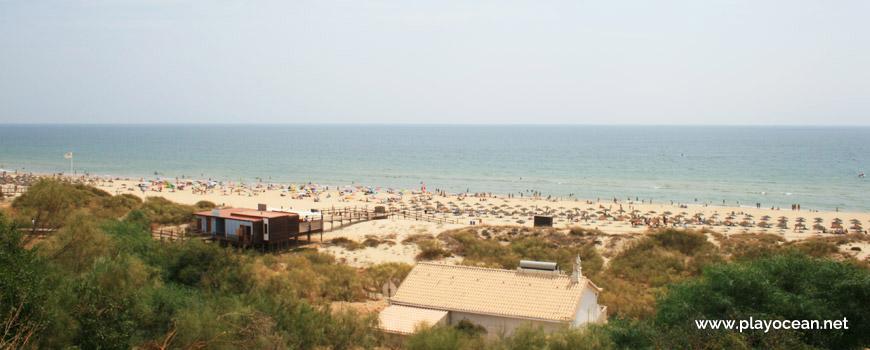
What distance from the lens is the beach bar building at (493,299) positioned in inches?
541

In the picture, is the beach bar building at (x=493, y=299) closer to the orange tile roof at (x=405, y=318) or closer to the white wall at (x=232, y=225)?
the orange tile roof at (x=405, y=318)

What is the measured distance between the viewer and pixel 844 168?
8569 centimetres

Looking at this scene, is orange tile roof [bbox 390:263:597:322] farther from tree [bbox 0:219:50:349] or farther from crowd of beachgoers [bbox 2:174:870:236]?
crowd of beachgoers [bbox 2:174:870:236]

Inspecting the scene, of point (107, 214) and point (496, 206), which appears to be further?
point (496, 206)

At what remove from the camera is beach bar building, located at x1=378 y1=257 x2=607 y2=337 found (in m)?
13.7

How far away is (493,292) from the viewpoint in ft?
49.7

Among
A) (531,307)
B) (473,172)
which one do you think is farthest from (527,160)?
(531,307)

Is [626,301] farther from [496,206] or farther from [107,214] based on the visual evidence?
[496,206]

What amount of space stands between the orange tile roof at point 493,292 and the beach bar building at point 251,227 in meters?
11.3

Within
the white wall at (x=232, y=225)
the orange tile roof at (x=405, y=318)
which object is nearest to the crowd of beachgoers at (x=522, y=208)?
the white wall at (x=232, y=225)

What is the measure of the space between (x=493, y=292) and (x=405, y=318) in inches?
104

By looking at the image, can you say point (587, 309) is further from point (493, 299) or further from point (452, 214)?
point (452, 214)

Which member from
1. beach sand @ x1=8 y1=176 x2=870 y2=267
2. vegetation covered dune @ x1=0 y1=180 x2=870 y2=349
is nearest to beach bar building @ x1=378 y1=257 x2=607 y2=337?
vegetation covered dune @ x1=0 y1=180 x2=870 y2=349

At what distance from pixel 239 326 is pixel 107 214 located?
18.8 m
